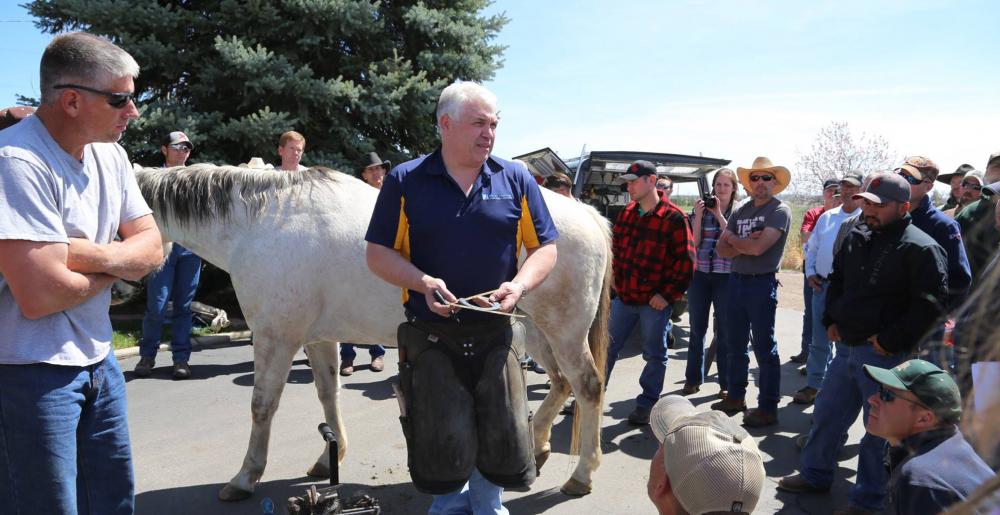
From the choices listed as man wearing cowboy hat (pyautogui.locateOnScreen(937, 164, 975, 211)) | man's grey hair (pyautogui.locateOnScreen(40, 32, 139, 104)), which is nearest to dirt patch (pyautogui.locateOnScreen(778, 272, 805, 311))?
man wearing cowboy hat (pyautogui.locateOnScreen(937, 164, 975, 211))

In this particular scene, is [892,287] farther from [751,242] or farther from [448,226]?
[448,226]

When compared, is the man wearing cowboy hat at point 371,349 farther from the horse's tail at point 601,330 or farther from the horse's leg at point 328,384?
the horse's tail at point 601,330

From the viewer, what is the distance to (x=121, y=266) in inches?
88.0

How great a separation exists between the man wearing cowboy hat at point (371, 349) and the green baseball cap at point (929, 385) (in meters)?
5.09

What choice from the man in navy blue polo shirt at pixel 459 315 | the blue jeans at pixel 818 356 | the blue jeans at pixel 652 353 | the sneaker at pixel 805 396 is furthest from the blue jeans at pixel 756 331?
the man in navy blue polo shirt at pixel 459 315

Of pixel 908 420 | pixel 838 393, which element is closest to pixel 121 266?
pixel 908 420

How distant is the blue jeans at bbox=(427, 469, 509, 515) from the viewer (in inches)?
105

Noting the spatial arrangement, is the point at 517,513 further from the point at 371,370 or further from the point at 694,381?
the point at 371,370

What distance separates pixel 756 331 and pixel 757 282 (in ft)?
1.32

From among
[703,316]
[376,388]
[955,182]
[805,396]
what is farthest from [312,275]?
[955,182]

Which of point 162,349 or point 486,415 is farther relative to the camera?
point 162,349

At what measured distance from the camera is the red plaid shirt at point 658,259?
5.43 m

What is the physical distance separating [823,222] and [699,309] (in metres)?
1.80

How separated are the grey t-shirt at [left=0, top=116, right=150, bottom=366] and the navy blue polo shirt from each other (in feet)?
3.19
